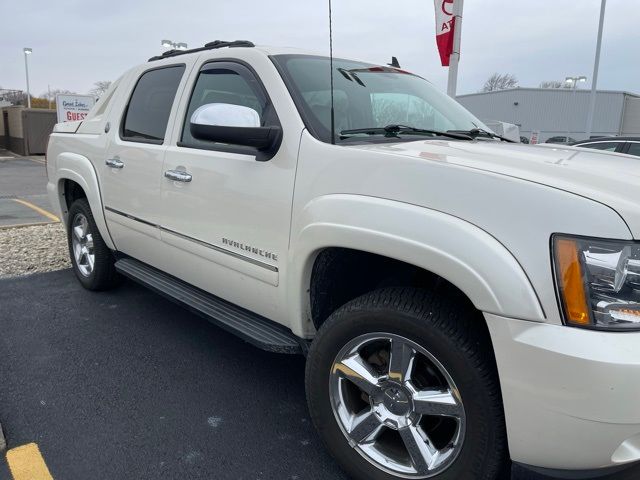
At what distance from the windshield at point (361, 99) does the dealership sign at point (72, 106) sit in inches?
675

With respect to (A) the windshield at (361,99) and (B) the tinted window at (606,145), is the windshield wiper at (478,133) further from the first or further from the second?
(B) the tinted window at (606,145)

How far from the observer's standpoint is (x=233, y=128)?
2.40 m

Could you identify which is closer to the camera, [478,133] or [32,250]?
[478,133]

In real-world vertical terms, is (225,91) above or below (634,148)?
above

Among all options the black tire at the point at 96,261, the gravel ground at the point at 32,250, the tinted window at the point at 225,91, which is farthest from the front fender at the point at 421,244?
the gravel ground at the point at 32,250

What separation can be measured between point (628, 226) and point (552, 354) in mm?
442

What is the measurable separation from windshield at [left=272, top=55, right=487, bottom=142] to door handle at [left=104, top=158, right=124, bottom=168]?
152 centimetres

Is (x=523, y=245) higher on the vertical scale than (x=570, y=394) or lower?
higher

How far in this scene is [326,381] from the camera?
89.9 inches

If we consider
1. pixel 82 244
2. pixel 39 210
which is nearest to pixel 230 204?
pixel 82 244

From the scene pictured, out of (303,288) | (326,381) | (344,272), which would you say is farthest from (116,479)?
(344,272)

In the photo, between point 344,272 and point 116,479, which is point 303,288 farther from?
point 116,479

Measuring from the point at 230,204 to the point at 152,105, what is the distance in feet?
4.60

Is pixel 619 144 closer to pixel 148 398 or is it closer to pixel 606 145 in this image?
pixel 606 145
